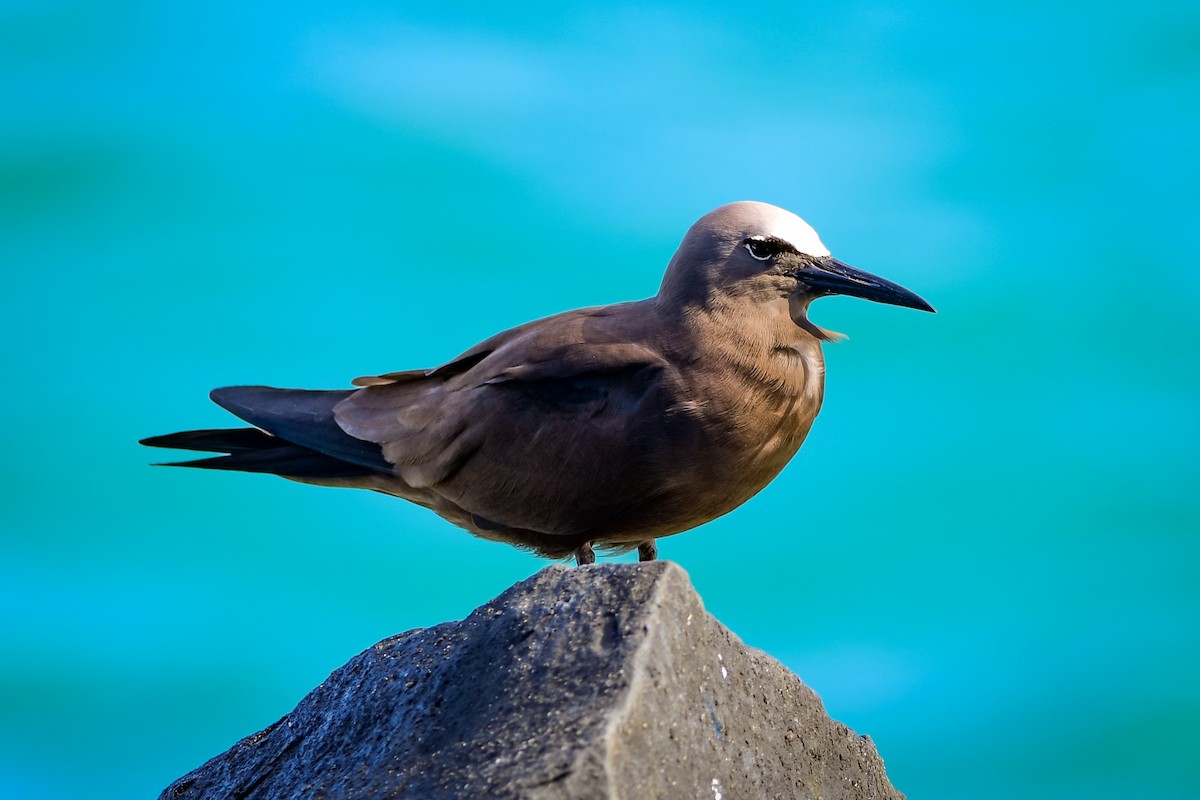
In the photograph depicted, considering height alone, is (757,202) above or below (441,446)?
above

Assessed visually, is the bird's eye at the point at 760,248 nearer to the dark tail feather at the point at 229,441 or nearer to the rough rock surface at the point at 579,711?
the rough rock surface at the point at 579,711

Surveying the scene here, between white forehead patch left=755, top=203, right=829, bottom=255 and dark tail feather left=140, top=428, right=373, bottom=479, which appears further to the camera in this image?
dark tail feather left=140, top=428, right=373, bottom=479

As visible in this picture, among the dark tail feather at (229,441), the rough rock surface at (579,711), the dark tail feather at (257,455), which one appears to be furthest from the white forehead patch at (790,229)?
the dark tail feather at (229,441)

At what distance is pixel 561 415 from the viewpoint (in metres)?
4.59

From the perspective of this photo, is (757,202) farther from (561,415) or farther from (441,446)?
(441,446)

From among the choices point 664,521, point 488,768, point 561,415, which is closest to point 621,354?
point 561,415

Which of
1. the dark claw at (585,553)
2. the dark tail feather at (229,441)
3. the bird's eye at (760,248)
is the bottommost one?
the dark claw at (585,553)

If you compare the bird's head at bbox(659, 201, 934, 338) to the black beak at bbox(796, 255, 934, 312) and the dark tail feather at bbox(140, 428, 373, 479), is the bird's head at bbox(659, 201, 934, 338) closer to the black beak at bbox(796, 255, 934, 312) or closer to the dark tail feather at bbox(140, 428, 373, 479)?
the black beak at bbox(796, 255, 934, 312)

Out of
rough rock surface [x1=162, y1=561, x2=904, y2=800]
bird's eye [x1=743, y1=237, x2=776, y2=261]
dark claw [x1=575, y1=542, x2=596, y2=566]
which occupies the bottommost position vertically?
rough rock surface [x1=162, y1=561, x2=904, y2=800]

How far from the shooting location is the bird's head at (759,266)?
449 centimetres

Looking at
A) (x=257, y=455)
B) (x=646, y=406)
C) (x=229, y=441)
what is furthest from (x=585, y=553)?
(x=229, y=441)

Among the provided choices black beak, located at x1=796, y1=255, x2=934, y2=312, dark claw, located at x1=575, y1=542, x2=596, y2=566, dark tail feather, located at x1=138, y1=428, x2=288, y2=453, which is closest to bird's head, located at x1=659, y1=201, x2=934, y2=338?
black beak, located at x1=796, y1=255, x2=934, y2=312

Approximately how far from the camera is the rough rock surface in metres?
3.03

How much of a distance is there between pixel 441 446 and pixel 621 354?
2.68ft
